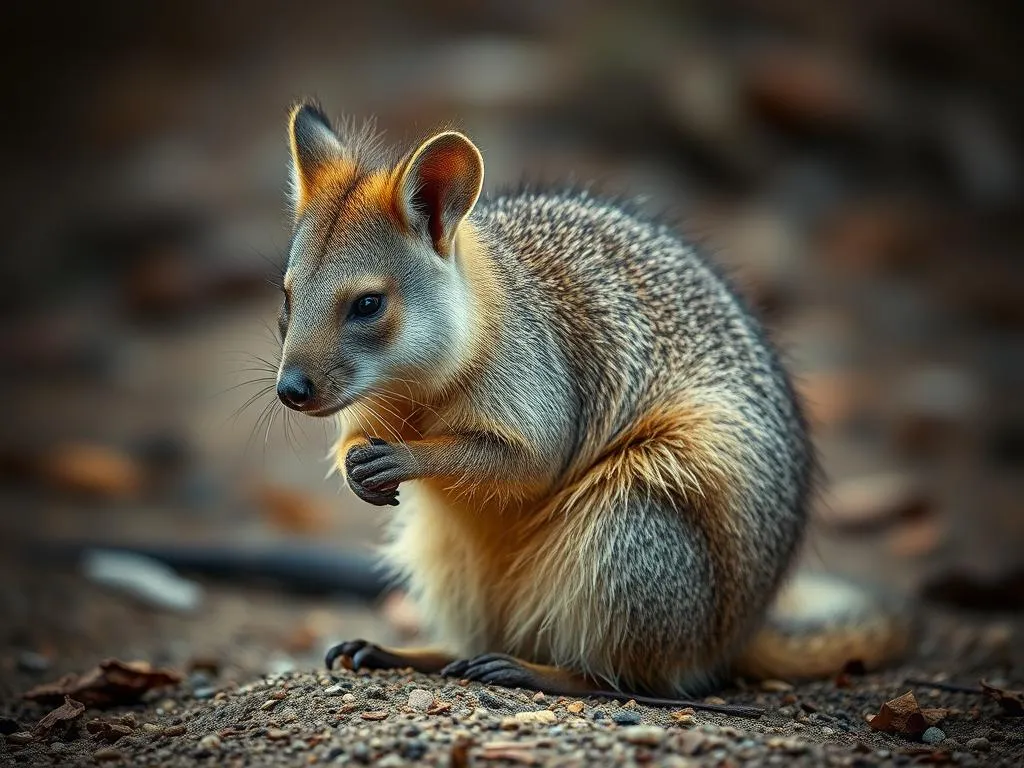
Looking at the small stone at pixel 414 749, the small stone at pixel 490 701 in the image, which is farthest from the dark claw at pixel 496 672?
the small stone at pixel 414 749

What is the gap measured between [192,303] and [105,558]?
20.3 ft

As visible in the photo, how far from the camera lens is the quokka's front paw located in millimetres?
5406

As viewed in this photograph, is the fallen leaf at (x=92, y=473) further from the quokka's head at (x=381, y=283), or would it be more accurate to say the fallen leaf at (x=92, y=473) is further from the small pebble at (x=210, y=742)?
the small pebble at (x=210, y=742)

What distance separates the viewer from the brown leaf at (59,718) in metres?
5.68

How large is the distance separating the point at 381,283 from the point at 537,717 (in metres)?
1.99

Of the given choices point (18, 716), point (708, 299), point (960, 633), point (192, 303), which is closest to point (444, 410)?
point (708, 299)

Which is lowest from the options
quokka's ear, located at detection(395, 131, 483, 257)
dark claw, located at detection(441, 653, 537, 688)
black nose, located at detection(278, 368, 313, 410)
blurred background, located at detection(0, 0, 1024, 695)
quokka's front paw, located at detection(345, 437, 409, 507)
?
dark claw, located at detection(441, 653, 537, 688)

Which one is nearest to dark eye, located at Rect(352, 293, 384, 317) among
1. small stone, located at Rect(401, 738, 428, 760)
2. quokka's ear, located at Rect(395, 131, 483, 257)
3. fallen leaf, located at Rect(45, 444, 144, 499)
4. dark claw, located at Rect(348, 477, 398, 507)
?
quokka's ear, located at Rect(395, 131, 483, 257)

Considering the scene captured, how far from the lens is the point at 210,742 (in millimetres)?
5000

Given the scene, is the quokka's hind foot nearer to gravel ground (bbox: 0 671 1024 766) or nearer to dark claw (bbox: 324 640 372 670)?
dark claw (bbox: 324 640 372 670)

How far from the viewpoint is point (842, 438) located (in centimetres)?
1209

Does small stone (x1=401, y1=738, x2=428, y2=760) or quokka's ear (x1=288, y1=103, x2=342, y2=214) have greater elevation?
quokka's ear (x1=288, y1=103, x2=342, y2=214)

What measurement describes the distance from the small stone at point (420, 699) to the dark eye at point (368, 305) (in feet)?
5.59

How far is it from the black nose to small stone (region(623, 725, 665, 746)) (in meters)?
1.89
